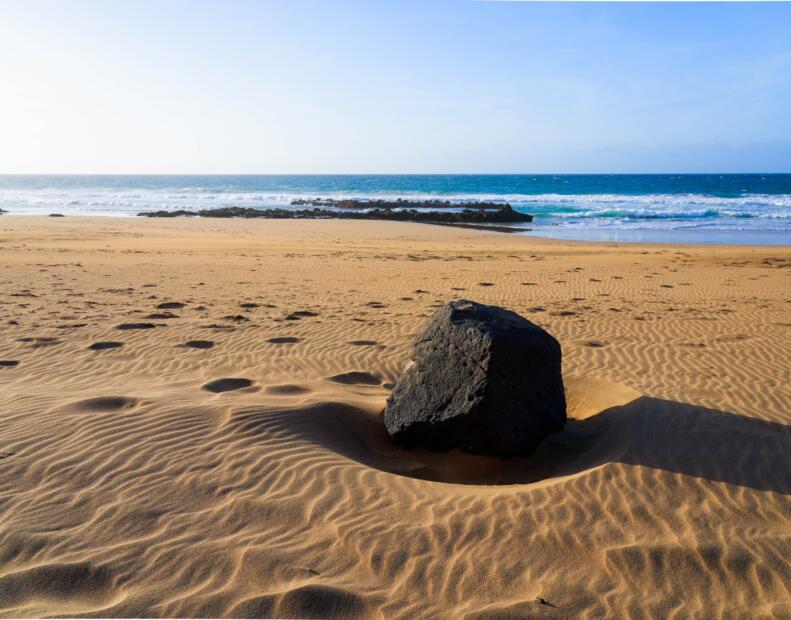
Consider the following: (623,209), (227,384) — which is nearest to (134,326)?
(227,384)

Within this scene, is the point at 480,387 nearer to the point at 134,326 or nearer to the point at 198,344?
the point at 198,344

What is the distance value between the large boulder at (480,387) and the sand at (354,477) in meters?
0.20

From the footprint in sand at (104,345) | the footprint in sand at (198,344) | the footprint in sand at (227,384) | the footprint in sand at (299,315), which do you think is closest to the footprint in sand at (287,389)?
the footprint in sand at (227,384)

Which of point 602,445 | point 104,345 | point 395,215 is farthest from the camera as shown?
point 395,215

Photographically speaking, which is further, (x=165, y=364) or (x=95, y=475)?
(x=165, y=364)

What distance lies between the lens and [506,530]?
14.3ft

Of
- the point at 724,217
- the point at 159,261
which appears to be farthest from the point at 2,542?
the point at 724,217

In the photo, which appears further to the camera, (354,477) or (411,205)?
(411,205)

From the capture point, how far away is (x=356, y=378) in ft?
26.1

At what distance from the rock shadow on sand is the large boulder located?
0.16 m

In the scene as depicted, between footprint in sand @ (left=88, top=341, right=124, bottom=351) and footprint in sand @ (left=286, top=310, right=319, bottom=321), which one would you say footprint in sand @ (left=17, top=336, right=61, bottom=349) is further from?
footprint in sand @ (left=286, top=310, right=319, bottom=321)

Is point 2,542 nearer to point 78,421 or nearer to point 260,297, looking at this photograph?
point 78,421

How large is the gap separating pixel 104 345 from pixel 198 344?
1233mm

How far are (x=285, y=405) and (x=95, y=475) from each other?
1.96 meters
